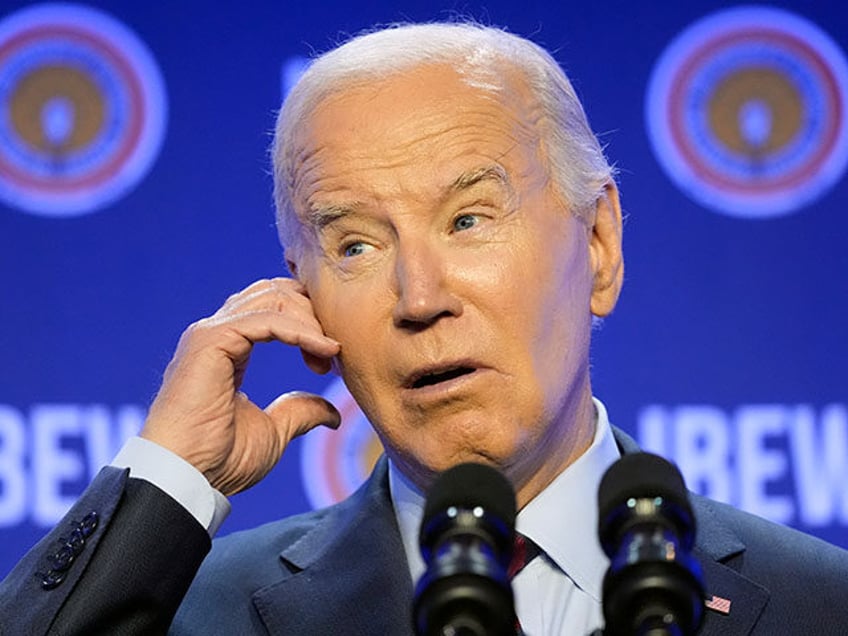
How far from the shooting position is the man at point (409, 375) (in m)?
2.11

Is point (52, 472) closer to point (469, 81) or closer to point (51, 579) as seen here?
point (51, 579)

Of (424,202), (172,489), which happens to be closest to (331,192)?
(424,202)

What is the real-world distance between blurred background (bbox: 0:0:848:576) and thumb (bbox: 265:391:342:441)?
63cm

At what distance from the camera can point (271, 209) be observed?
10.5 feet

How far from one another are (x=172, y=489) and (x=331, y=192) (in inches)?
18.7

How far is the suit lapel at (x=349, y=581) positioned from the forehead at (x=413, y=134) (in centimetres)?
50

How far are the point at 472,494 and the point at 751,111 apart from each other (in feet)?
6.30

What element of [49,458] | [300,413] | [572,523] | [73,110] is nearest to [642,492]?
[572,523]

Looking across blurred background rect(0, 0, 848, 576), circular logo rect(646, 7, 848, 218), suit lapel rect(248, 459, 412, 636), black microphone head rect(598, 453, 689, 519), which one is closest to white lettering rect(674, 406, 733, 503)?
blurred background rect(0, 0, 848, 576)

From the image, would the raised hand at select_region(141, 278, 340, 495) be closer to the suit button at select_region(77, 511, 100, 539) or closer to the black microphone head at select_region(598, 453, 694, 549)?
the suit button at select_region(77, 511, 100, 539)

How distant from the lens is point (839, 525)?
9.84 feet

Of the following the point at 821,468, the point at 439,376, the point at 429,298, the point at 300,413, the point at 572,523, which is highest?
the point at 429,298

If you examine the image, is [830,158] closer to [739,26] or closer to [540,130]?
[739,26]

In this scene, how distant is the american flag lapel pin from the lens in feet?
7.11
